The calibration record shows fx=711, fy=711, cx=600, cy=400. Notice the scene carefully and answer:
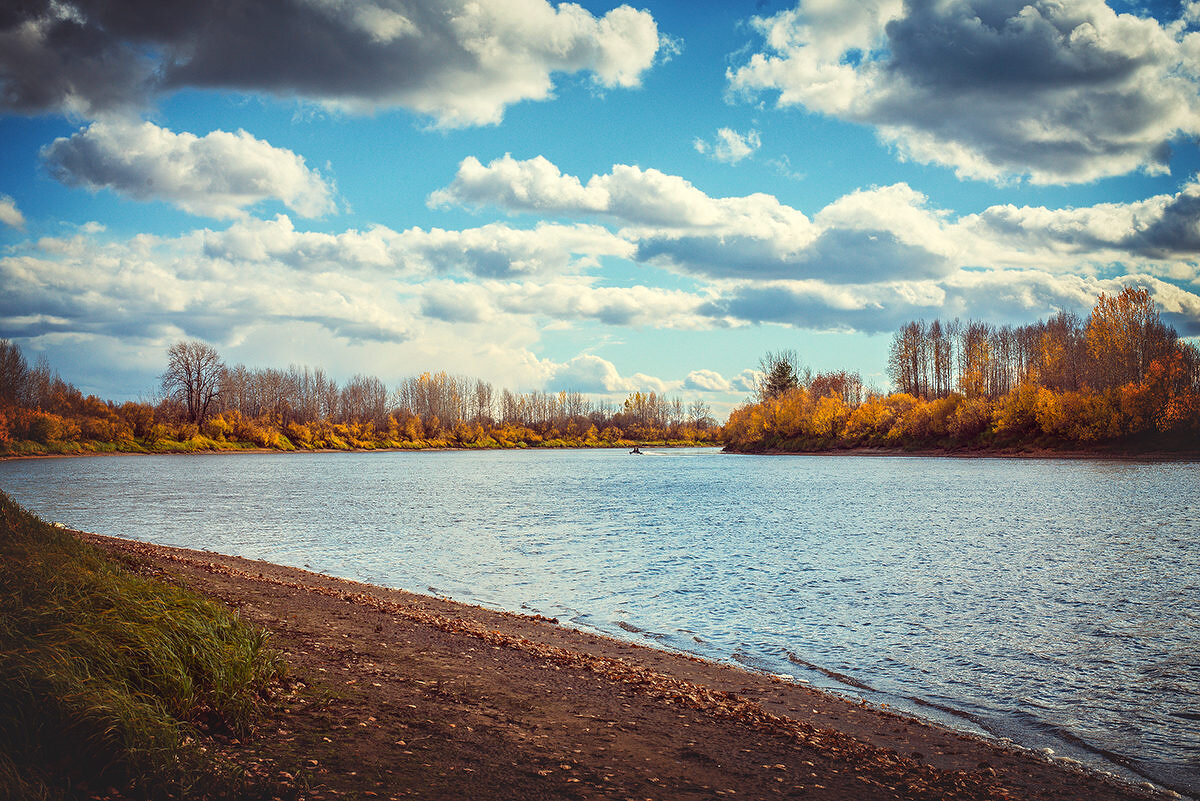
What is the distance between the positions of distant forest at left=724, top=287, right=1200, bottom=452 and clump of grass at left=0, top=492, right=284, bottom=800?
108522 mm

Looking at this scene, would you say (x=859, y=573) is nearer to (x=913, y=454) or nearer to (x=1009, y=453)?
(x=1009, y=453)

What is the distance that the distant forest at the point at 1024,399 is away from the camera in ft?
297

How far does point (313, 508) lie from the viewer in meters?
45.0

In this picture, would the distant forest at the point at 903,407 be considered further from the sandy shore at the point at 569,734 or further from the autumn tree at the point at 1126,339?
the sandy shore at the point at 569,734

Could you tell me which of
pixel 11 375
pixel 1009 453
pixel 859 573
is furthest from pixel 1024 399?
pixel 11 375

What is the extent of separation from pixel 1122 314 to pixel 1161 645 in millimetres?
107595

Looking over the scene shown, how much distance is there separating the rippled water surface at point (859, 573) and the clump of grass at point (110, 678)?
928 cm

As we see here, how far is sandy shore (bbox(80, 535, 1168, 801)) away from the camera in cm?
660

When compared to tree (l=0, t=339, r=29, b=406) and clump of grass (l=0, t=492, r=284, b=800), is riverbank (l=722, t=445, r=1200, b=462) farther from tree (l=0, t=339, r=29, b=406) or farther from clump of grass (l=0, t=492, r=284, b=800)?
tree (l=0, t=339, r=29, b=406)

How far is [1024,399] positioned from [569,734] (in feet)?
373

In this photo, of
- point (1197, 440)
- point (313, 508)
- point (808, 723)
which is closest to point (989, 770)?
point (808, 723)

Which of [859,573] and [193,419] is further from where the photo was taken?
[193,419]

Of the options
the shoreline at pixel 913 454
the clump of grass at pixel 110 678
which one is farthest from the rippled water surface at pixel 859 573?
the shoreline at pixel 913 454

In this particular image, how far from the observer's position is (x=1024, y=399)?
103m
